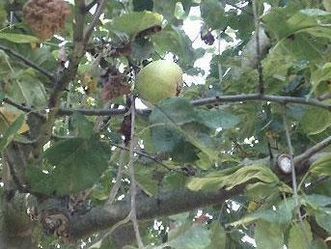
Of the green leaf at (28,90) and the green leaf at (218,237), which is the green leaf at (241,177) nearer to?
the green leaf at (218,237)

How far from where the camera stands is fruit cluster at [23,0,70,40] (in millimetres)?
999

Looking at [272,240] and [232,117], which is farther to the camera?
[232,117]

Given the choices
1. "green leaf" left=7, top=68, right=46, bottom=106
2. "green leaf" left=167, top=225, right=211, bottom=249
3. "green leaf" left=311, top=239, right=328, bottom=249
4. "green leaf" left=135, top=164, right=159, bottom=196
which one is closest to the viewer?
"green leaf" left=167, top=225, right=211, bottom=249

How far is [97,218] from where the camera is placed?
1.20 meters

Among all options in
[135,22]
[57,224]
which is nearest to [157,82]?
[135,22]

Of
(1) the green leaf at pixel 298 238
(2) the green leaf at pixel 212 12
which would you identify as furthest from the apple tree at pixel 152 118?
(2) the green leaf at pixel 212 12

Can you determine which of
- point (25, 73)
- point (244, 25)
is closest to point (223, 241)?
point (25, 73)

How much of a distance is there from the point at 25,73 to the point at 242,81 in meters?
0.36

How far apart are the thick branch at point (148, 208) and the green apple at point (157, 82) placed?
7.3 inches

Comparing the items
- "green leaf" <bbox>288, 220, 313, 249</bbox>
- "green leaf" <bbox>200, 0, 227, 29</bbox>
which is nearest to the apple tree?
"green leaf" <bbox>288, 220, 313, 249</bbox>

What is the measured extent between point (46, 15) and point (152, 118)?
0.70 ft

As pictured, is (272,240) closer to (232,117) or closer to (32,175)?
(232,117)

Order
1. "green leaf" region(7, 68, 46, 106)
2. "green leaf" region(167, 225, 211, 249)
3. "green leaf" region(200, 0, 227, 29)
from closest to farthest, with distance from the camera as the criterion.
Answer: "green leaf" region(167, 225, 211, 249)
"green leaf" region(7, 68, 46, 106)
"green leaf" region(200, 0, 227, 29)

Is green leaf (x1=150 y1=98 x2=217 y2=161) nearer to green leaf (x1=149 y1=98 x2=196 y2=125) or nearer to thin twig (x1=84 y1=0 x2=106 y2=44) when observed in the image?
green leaf (x1=149 y1=98 x2=196 y2=125)
